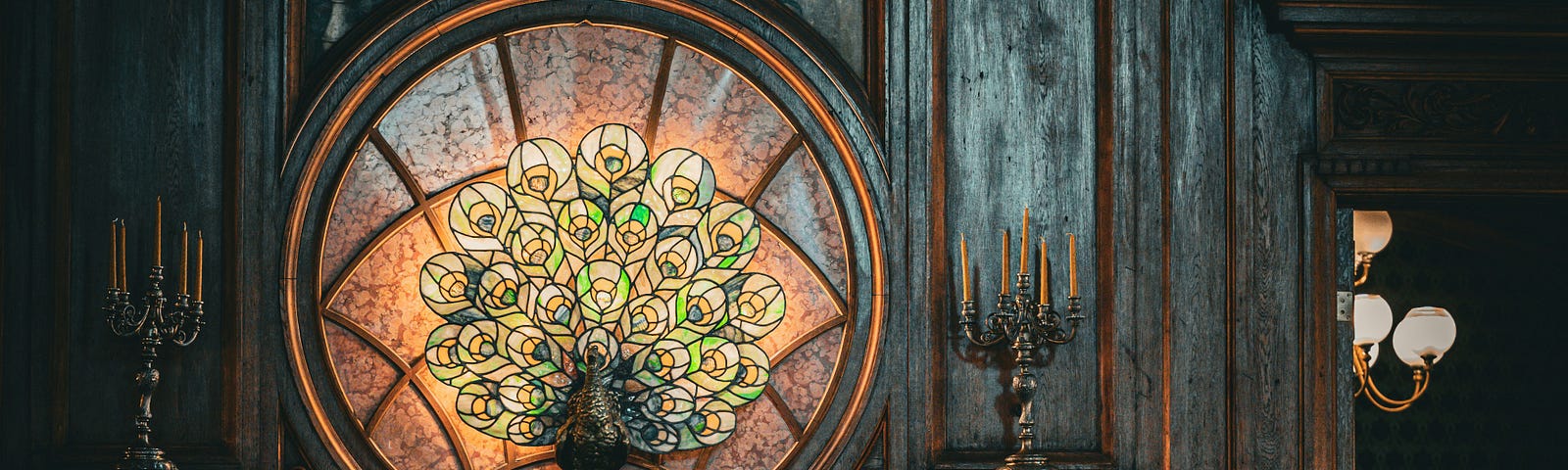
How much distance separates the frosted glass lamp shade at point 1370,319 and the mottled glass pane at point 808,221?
240cm

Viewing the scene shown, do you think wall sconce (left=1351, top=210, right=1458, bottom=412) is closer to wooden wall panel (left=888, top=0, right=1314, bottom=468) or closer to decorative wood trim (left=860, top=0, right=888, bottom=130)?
wooden wall panel (left=888, top=0, right=1314, bottom=468)

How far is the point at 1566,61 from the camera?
3.97 m

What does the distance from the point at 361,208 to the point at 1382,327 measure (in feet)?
11.9

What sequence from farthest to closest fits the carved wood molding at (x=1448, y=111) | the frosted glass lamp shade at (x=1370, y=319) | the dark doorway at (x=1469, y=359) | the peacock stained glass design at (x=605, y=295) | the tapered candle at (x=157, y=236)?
the dark doorway at (x=1469, y=359), the frosted glass lamp shade at (x=1370, y=319), the carved wood molding at (x=1448, y=111), the peacock stained glass design at (x=605, y=295), the tapered candle at (x=157, y=236)

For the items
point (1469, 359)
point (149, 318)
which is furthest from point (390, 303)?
point (1469, 359)

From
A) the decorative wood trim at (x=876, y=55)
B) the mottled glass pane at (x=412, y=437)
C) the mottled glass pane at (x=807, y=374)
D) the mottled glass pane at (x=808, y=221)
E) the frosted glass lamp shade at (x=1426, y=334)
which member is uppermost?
the decorative wood trim at (x=876, y=55)

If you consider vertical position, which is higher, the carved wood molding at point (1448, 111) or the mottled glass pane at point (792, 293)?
the carved wood molding at point (1448, 111)

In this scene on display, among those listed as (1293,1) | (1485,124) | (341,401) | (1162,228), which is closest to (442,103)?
(341,401)

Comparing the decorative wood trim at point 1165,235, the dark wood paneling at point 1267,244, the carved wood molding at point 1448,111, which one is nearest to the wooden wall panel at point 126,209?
the decorative wood trim at point 1165,235

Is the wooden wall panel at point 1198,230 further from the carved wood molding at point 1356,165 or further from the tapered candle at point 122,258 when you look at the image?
the tapered candle at point 122,258

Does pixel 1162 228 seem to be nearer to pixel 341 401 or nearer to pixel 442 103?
pixel 442 103

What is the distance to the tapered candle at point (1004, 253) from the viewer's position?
148 inches

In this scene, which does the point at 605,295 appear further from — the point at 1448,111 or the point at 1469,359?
the point at 1469,359

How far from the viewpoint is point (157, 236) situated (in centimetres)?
358
